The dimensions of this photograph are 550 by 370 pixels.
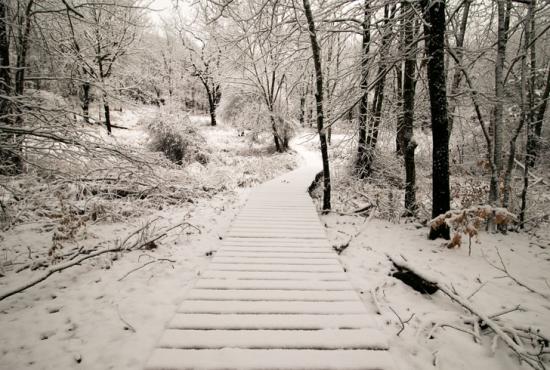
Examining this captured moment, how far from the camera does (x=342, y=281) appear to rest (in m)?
3.50

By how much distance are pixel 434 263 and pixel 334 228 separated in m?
2.42

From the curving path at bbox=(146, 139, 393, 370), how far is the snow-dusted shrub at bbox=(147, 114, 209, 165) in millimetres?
9898

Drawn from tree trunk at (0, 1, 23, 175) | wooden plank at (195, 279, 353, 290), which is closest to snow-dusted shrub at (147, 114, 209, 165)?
tree trunk at (0, 1, 23, 175)

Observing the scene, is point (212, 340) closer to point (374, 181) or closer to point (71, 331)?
point (71, 331)

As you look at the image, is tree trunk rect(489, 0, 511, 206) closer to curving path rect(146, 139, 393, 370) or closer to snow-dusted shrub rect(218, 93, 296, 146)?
curving path rect(146, 139, 393, 370)

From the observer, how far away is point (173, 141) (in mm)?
13461

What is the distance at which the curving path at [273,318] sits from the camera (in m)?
2.25

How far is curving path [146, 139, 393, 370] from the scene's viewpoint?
225 cm

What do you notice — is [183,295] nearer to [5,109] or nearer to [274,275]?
[274,275]

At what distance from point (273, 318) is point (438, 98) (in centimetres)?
485

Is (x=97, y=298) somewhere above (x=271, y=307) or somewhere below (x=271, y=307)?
below

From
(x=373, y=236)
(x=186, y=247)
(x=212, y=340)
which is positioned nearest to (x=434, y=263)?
(x=373, y=236)

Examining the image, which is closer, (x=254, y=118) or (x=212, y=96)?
(x=254, y=118)

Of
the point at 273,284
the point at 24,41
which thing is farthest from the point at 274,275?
the point at 24,41
